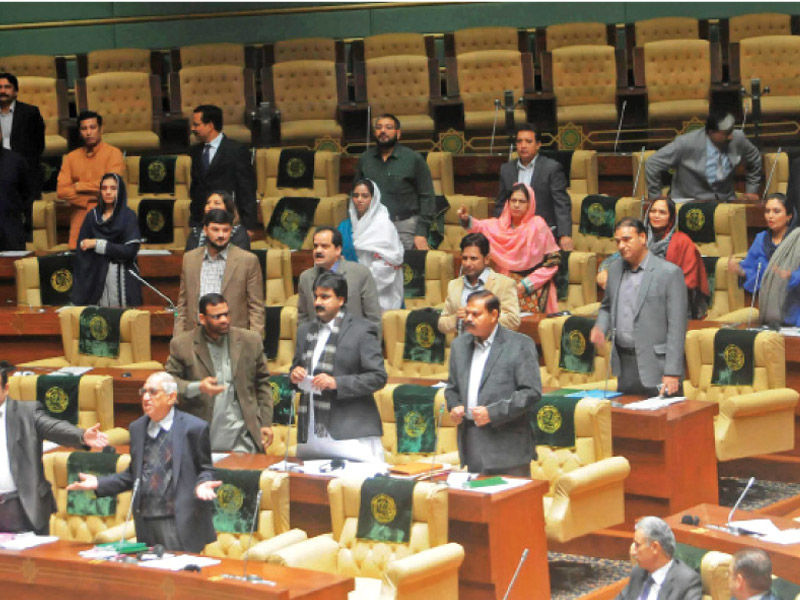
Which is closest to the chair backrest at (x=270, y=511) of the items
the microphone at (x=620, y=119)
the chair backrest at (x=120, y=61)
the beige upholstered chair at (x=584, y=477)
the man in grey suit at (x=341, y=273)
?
the beige upholstered chair at (x=584, y=477)

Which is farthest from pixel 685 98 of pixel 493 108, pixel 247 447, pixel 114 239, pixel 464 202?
pixel 247 447

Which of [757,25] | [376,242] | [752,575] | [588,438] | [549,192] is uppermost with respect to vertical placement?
[757,25]

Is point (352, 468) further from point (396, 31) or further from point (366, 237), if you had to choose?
point (396, 31)

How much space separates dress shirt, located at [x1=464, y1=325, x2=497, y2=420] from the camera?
4.87 meters

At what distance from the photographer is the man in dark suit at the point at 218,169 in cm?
692

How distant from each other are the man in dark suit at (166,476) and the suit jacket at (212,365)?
68 centimetres

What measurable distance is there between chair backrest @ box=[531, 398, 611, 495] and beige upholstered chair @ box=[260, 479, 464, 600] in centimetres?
80

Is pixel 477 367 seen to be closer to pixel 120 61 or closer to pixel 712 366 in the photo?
pixel 712 366

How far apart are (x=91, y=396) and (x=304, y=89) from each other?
3625mm

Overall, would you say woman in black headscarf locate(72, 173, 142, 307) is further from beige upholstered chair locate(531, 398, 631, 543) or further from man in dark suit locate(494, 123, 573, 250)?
beige upholstered chair locate(531, 398, 631, 543)

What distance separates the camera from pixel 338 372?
5.16 m

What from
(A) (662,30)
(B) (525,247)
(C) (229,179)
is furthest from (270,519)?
(A) (662,30)

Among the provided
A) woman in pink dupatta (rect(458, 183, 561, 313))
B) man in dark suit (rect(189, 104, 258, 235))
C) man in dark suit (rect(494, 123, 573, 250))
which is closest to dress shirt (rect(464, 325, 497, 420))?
woman in pink dupatta (rect(458, 183, 561, 313))

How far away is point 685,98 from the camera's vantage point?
29.0 ft
